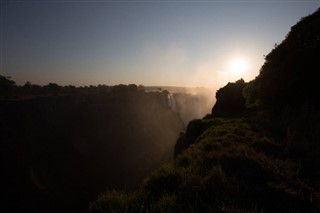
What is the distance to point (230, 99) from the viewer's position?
108 feet

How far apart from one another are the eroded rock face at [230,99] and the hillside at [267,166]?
1422 centimetres

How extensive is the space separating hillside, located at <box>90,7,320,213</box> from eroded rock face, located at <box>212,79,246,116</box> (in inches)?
Answer: 560

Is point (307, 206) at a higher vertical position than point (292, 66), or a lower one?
lower

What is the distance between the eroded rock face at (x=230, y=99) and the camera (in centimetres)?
3163

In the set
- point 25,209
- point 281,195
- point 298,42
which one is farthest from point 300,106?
point 25,209

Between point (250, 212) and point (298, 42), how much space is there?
13.5 meters

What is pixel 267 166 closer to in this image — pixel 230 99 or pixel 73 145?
pixel 230 99

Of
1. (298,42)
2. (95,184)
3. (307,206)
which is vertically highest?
(298,42)

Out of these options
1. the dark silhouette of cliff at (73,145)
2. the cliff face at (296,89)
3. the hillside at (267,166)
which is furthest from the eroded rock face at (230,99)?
the dark silhouette of cliff at (73,145)

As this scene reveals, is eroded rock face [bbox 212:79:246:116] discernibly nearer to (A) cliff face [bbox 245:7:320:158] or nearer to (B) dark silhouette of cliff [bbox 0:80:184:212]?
(A) cliff face [bbox 245:7:320:158]

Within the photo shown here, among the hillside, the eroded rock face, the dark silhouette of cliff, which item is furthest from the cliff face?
the dark silhouette of cliff

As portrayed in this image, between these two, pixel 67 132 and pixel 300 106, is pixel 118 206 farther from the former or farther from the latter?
pixel 67 132

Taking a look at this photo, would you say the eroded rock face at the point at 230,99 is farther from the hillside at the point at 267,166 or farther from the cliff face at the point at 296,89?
the hillside at the point at 267,166

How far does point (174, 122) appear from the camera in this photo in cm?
8969
